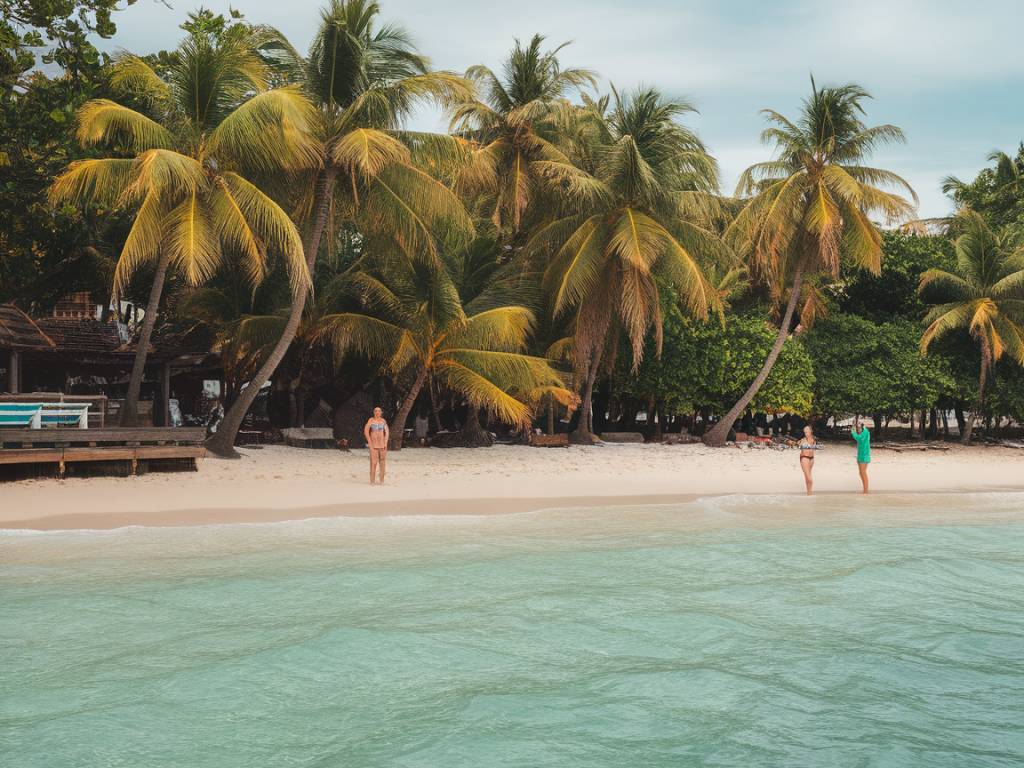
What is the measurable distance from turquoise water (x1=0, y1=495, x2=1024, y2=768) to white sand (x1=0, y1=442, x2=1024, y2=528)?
1.21 metres

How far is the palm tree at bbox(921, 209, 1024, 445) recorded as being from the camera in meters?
27.7

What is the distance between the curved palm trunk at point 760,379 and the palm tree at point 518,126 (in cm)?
701

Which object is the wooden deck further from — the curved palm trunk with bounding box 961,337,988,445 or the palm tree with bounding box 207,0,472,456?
the curved palm trunk with bounding box 961,337,988,445

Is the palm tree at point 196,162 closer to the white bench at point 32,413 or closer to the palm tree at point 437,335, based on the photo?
the white bench at point 32,413

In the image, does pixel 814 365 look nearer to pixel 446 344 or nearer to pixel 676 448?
pixel 676 448

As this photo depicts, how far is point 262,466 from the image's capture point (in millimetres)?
17500

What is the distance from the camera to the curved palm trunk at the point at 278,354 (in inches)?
704

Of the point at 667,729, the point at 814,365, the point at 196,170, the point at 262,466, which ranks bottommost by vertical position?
the point at 667,729

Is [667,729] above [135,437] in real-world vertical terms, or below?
below

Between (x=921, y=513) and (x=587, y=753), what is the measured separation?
11.3 metres

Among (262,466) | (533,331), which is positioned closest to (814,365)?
(533,331)

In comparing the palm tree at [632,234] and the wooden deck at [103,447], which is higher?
the palm tree at [632,234]

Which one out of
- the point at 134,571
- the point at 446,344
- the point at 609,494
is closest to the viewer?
the point at 134,571

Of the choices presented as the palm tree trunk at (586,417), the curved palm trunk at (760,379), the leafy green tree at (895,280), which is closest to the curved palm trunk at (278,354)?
the palm tree trunk at (586,417)
